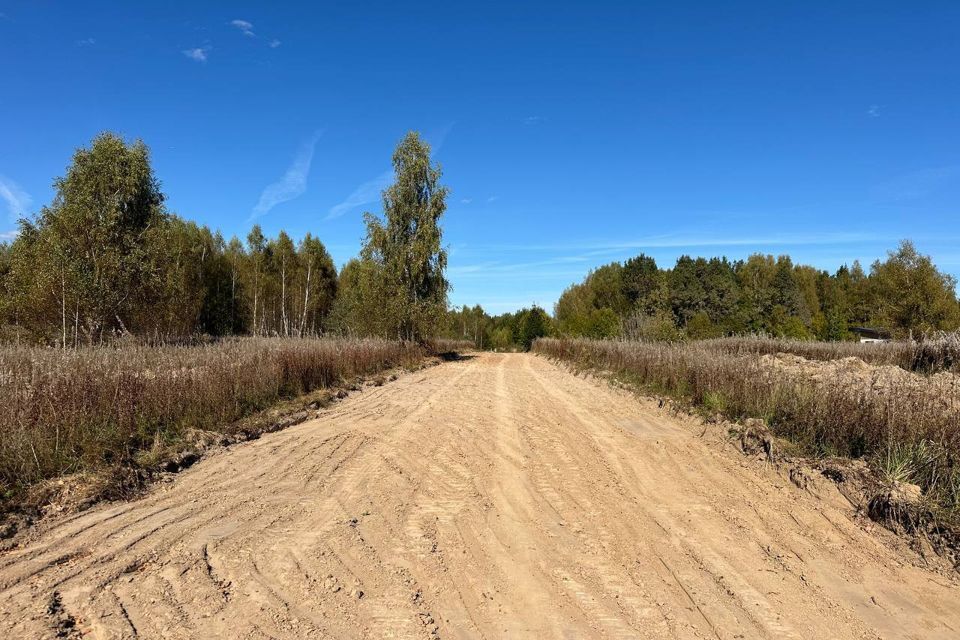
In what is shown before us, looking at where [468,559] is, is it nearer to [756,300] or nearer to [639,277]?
[756,300]

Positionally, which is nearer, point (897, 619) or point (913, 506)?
point (897, 619)

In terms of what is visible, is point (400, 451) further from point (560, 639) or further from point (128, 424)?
point (560, 639)

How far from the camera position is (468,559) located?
3551 mm

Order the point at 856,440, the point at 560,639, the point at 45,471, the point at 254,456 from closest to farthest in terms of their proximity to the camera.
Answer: the point at 560,639
the point at 45,471
the point at 856,440
the point at 254,456

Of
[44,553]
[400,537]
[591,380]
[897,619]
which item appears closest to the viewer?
[897,619]

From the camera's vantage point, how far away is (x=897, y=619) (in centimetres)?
304

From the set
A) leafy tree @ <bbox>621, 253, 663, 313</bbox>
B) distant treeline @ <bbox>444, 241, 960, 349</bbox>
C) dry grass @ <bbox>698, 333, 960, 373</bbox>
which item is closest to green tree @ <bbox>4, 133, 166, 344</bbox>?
distant treeline @ <bbox>444, 241, 960, 349</bbox>

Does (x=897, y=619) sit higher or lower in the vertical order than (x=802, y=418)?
lower

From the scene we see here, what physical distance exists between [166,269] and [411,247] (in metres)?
11.8

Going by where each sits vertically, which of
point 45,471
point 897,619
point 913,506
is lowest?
point 897,619

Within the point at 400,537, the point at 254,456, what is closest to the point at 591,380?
the point at 254,456

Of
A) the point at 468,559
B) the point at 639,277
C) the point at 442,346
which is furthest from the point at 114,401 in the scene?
the point at 639,277

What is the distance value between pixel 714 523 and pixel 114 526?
5.02 metres

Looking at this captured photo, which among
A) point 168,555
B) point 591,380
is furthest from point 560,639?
point 591,380
